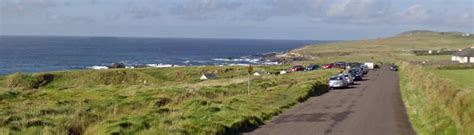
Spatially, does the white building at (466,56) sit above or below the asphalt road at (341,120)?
below

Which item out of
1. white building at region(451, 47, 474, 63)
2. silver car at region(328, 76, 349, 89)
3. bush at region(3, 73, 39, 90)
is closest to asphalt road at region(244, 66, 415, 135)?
silver car at region(328, 76, 349, 89)

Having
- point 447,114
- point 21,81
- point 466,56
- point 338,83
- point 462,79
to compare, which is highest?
point 447,114

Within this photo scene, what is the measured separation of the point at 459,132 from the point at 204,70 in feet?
255

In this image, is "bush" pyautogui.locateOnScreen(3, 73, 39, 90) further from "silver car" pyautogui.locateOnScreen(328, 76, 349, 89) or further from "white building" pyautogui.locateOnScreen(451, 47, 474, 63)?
"white building" pyautogui.locateOnScreen(451, 47, 474, 63)

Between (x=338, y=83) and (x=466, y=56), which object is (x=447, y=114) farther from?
(x=466, y=56)

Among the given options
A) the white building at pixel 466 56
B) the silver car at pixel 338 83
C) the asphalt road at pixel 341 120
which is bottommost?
the white building at pixel 466 56

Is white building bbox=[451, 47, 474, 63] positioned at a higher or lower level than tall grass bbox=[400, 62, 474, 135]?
lower

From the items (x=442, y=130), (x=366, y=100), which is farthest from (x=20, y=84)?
(x=442, y=130)

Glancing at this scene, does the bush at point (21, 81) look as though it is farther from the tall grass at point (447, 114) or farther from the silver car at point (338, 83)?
the tall grass at point (447, 114)

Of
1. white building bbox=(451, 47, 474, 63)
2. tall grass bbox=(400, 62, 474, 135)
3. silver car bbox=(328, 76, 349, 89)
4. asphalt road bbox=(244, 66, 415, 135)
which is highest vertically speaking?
tall grass bbox=(400, 62, 474, 135)

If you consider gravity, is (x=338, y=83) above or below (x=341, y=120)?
below

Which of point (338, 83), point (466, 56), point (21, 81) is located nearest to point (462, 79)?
point (338, 83)

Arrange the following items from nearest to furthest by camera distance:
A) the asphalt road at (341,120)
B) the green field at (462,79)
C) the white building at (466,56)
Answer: the asphalt road at (341,120) → the green field at (462,79) → the white building at (466,56)

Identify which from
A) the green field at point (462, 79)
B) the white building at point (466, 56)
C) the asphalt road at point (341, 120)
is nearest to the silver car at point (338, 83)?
the green field at point (462, 79)
